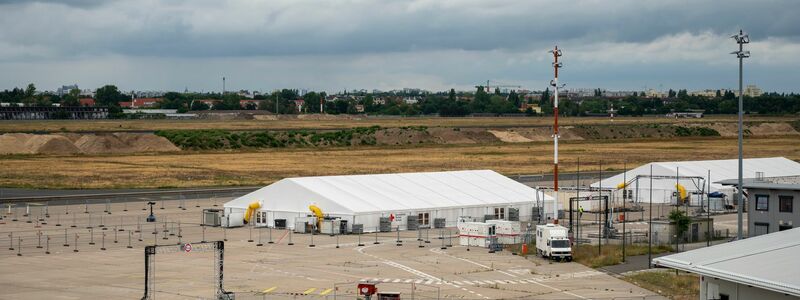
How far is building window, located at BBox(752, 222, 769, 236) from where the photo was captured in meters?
74.6

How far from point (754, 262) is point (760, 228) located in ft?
102

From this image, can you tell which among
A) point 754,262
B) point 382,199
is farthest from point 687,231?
point 754,262

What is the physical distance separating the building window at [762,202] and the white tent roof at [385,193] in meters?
25.7

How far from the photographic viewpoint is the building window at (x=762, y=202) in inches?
2940

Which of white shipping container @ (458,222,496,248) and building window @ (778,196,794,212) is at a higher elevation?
building window @ (778,196,794,212)

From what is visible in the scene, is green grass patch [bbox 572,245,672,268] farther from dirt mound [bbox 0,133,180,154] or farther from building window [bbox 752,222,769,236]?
dirt mound [bbox 0,133,180,154]

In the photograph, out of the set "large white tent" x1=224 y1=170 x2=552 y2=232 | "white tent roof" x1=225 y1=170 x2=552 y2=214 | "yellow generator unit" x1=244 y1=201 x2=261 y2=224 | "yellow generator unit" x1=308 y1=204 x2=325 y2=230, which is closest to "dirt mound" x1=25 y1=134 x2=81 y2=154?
"white tent roof" x1=225 y1=170 x2=552 y2=214

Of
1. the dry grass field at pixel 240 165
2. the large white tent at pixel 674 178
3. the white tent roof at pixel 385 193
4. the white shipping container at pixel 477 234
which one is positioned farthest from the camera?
the dry grass field at pixel 240 165

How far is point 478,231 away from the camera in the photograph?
76.9m

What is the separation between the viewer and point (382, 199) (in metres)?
90.5

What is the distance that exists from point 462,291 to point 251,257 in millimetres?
18621

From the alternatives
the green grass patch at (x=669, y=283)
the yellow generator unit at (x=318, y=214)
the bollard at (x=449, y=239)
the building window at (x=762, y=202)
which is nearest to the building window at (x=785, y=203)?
the building window at (x=762, y=202)

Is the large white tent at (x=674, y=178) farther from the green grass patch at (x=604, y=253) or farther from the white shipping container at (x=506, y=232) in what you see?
the green grass patch at (x=604, y=253)

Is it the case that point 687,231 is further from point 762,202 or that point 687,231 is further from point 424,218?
point 424,218
